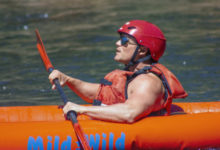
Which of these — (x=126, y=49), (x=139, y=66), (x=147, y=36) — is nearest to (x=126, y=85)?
(x=139, y=66)

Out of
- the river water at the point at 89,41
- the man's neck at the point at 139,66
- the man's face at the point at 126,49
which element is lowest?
the river water at the point at 89,41

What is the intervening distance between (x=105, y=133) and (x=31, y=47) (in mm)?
5395

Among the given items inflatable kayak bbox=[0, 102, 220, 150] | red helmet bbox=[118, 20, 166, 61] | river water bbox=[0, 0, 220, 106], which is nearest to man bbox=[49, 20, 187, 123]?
red helmet bbox=[118, 20, 166, 61]

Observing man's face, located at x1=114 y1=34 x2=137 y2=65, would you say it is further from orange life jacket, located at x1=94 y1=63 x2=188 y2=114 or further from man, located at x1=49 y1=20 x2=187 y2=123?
orange life jacket, located at x1=94 y1=63 x2=188 y2=114

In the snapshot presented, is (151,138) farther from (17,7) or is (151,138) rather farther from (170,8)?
(17,7)

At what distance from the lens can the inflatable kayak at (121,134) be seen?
12.0ft

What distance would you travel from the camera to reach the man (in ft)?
12.4

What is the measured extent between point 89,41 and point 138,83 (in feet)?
17.0

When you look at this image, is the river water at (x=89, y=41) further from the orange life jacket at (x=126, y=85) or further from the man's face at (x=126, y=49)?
the man's face at (x=126, y=49)

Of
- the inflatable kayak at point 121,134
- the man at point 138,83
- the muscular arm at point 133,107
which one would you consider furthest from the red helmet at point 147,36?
the inflatable kayak at point 121,134

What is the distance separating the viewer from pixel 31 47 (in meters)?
8.77

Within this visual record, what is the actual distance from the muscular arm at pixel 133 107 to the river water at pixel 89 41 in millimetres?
2450

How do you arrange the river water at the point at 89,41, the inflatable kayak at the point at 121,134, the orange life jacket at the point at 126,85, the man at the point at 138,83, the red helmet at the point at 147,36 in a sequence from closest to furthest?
1. the inflatable kayak at the point at 121,134
2. the man at the point at 138,83
3. the orange life jacket at the point at 126,85
4. the red helmet at the point at 147,36
5. the river water at the point at 89,41

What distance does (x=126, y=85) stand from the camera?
4152 mm
